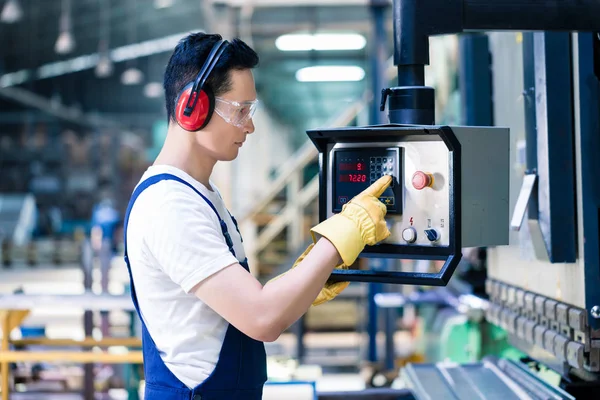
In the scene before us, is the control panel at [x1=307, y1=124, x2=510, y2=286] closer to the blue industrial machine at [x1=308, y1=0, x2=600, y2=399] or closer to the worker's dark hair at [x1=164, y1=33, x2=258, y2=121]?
the blue industrial machine at [x1=308, y1=0, x2=600, y2=399]

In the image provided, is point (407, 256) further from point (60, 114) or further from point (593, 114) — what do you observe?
point (60, 114)

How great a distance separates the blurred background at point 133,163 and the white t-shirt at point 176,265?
1446 mm

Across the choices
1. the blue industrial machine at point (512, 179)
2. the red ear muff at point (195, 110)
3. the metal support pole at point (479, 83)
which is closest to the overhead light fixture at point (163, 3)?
the metal support pole at point (479, 83)

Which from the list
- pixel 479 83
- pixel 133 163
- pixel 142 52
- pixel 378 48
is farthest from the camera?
pixel 133 163

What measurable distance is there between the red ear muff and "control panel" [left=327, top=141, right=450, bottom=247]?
0.43 meters

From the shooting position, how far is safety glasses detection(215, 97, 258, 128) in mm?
1776

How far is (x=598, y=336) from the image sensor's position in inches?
84.4

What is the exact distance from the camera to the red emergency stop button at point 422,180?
73.5 inches

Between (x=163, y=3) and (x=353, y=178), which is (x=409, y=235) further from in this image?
(x=163, y=3)

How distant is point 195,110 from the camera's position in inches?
68.2

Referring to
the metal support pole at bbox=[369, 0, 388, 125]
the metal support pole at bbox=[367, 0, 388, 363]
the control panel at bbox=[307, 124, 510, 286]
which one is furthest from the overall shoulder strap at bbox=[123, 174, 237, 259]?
the metal support pole at bbox=[369, 0, 388, 125]

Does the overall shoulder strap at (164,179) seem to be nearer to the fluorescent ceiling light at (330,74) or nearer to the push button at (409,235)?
the push button at (409,235)

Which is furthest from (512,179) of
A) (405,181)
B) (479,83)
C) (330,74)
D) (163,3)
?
(163,3)

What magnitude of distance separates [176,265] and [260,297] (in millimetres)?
210
